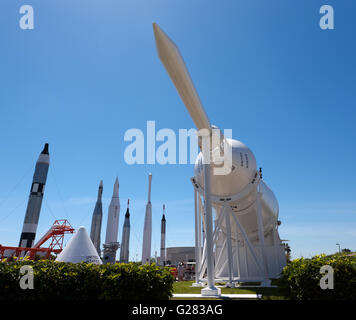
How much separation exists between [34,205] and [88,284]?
34769 millimetres

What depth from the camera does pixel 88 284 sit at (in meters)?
7.48

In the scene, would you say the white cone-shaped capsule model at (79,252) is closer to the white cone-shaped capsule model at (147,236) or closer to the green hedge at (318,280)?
the green hedge at (318,280)

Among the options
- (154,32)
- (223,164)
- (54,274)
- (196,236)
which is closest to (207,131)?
(223,164)

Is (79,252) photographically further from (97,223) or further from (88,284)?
(97,223)

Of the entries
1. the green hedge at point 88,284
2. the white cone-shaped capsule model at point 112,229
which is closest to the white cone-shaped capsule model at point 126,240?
the white cone-shaped capsule model at point 112,229

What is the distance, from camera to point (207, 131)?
1298 centimetres

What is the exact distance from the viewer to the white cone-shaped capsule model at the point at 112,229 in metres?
A: 39.9

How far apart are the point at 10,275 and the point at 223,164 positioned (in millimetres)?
12038

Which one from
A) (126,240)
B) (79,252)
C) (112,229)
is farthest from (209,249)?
(126,240)

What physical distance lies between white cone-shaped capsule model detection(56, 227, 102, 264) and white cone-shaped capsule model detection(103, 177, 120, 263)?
86.4ft

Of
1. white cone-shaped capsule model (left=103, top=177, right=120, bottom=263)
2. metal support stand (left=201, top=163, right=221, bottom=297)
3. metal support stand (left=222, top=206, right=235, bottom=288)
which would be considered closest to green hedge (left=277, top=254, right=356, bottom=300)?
metal support stand (left=201, top=163, right=221, bottom=297)

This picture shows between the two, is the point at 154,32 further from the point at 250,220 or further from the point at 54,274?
the point at 250,220

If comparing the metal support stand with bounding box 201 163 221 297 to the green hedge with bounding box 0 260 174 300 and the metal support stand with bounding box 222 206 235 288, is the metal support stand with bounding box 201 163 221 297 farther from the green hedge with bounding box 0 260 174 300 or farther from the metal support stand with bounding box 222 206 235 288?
the metal support stand with bounding box 222 206 235 288
